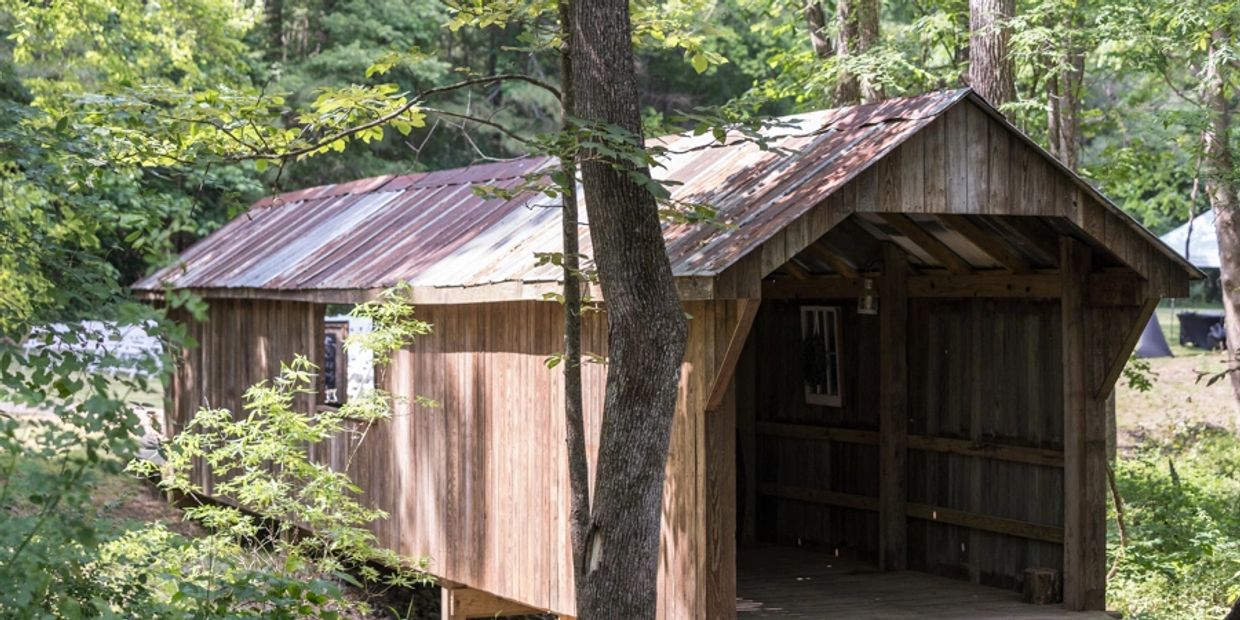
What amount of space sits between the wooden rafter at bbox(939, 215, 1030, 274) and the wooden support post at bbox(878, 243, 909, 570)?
0.84m

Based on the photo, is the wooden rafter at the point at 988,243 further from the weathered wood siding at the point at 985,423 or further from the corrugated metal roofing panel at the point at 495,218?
the corrugated metal roofing panel at the point at 495,218

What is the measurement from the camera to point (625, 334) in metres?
6.81

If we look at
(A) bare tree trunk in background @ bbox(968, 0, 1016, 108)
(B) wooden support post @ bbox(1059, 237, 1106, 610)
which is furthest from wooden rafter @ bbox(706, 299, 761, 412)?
(A) bare tree trunk in background @ bbox(968, 0, 1016, 108)

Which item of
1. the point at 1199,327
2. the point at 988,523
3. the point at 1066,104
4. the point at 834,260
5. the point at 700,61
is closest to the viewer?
the point at 700,61

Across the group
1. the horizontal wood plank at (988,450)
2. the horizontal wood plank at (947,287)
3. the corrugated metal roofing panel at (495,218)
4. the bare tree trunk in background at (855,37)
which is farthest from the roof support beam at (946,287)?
the bare tree trunk in background at (855,37)

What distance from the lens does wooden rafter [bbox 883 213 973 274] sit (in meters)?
10.2

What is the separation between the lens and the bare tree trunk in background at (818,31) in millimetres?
17250

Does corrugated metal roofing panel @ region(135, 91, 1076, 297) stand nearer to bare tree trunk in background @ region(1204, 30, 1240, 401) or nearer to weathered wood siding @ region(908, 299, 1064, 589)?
weathered wood siding @ region(908, 299, 1064, 589)

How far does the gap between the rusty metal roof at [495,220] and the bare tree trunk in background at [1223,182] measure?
13.4 ft

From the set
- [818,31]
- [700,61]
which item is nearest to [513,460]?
[700,61]

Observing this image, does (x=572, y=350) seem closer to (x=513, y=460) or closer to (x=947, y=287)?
(x=513, y=460)

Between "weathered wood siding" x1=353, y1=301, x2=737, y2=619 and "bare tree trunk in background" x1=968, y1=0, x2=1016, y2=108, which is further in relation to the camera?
"bare tree trunk in background" x1=968, y1=0, x2=1016, y2=108

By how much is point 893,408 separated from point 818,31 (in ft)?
24.6

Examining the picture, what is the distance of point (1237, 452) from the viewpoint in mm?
17922
